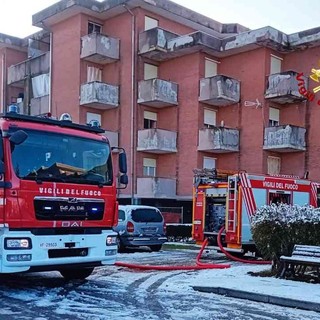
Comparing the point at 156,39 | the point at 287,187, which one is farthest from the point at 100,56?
the point at 287,187

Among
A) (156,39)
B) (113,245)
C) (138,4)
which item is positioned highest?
(138,4)

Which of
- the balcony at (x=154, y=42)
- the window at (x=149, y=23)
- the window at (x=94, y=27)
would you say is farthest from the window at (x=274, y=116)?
the window at (x=94, y=27)

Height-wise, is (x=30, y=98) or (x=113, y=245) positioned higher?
(x=30, y=98)

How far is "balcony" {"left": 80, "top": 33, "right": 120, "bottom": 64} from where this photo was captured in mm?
31234

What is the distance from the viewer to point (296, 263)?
10.8 metres

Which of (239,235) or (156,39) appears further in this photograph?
(156,39)

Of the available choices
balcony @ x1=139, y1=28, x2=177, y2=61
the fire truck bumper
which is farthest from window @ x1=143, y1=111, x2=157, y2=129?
the fire truck bumper

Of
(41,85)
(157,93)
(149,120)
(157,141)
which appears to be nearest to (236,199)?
(157,141)

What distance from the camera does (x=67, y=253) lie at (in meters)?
9.64

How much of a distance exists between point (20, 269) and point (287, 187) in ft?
37.0

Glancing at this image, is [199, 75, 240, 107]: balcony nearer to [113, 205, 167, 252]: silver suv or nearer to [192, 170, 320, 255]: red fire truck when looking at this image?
[192, 170, 320, 255]: red fire truck

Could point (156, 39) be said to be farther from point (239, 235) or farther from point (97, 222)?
point (97, 222)

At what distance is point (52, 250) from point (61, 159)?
164 cm

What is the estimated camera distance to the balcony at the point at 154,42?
30.7 metres
